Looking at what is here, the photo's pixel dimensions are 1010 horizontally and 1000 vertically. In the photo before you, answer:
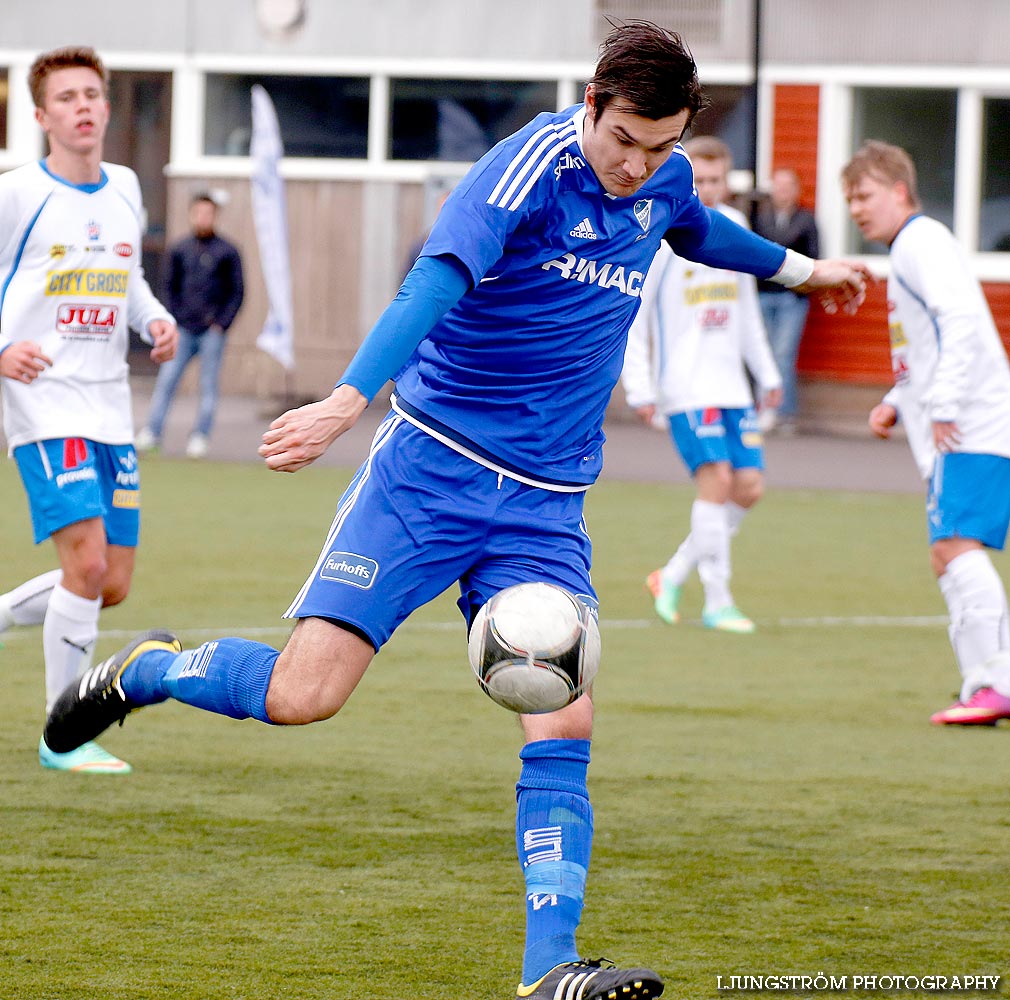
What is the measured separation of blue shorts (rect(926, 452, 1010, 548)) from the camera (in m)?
7.45

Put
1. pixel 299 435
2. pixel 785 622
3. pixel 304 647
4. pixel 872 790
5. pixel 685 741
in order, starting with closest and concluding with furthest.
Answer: pixel 299 435
pixel 304 647
pixel 872 790
pixel 685 741
pixel 785 622

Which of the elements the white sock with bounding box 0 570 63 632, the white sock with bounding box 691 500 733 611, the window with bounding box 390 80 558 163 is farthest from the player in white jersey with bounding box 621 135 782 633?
the window with bounding box 390 80 558 163

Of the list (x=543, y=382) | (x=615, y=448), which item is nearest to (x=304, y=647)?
(x=543, y=382)

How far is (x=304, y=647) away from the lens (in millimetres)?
4480

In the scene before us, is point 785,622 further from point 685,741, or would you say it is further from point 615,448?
point 615,448

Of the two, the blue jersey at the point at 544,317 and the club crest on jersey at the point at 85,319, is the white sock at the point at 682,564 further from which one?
the blue jersey at the point at 544,317

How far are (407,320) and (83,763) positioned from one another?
9.62 ft

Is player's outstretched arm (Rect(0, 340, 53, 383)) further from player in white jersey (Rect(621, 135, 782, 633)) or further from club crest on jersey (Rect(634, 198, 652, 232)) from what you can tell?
player in white jersey (Rect(621, 135, 782, 633))

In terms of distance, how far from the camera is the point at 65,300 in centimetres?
657

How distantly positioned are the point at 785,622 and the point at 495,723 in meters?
3.04

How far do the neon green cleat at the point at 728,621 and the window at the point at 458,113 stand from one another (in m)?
13.5

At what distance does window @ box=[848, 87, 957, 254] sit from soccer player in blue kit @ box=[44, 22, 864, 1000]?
17.6 meters

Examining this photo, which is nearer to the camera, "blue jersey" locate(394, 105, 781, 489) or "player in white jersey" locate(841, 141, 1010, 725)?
"blue jersey" locate(394, 105, 781, 489)

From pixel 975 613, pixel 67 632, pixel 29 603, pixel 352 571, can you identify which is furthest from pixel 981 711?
pixel 352 571
